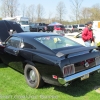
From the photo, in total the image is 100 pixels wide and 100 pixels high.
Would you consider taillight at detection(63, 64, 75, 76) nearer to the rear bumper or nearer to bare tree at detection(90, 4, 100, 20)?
the rear bumper

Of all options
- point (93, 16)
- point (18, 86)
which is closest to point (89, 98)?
point (18, 86)

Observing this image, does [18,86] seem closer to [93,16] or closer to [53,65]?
[53,65]

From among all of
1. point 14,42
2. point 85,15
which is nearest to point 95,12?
point 85,15

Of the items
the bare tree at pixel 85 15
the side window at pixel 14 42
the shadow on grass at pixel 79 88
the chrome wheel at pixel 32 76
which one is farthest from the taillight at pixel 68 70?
the bare tree at pixel 85 15

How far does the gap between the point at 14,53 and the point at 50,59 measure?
158 cm

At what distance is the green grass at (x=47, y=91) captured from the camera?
4.08 meters

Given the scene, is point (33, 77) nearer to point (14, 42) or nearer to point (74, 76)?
point (74, 76)

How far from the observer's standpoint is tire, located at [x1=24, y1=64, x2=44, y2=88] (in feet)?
14.3

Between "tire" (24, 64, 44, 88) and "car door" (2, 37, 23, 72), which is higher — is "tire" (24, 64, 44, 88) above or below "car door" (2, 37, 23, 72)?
below

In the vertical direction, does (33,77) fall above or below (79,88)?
above

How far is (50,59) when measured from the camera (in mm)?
4008

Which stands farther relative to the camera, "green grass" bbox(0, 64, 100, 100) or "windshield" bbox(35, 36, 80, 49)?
"windshield" bbox(35, 36, 80, 49)

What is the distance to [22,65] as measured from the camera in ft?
16.2

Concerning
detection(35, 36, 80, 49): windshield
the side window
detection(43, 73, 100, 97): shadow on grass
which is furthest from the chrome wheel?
the side window
